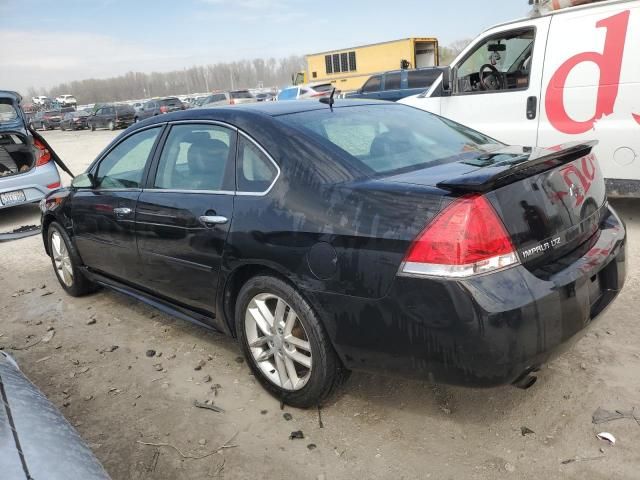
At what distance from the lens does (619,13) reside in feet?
16.4

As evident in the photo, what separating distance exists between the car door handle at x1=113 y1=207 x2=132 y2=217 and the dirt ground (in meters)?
0.93

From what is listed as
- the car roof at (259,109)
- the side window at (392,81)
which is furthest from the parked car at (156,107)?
the car roof at (259,109)

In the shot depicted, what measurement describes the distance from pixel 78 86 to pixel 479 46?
156303 millimetres

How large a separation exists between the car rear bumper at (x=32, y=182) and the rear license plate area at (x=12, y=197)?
0.04m

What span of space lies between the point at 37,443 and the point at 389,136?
2.27m

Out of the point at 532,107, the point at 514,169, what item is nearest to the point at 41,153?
the point at 532,107

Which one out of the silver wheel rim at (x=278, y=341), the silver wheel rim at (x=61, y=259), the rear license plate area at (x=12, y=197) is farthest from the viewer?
the rear license plate area at (x=12, y=197)

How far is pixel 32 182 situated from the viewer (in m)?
8.25

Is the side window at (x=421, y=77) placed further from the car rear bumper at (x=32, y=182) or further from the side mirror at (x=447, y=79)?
the car rear bumper at (x=32, y=182)

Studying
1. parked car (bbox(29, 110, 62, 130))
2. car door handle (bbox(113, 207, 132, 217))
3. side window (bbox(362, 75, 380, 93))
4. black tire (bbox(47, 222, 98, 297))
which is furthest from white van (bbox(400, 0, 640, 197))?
parked car (bbox(29, 110, 62, 130))

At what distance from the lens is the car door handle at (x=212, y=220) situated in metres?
2.96

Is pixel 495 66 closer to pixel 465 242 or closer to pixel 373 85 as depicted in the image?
pixel 465 242

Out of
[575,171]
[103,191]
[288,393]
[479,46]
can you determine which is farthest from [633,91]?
[103,191]

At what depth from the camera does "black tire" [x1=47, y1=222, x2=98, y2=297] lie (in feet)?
15.3
